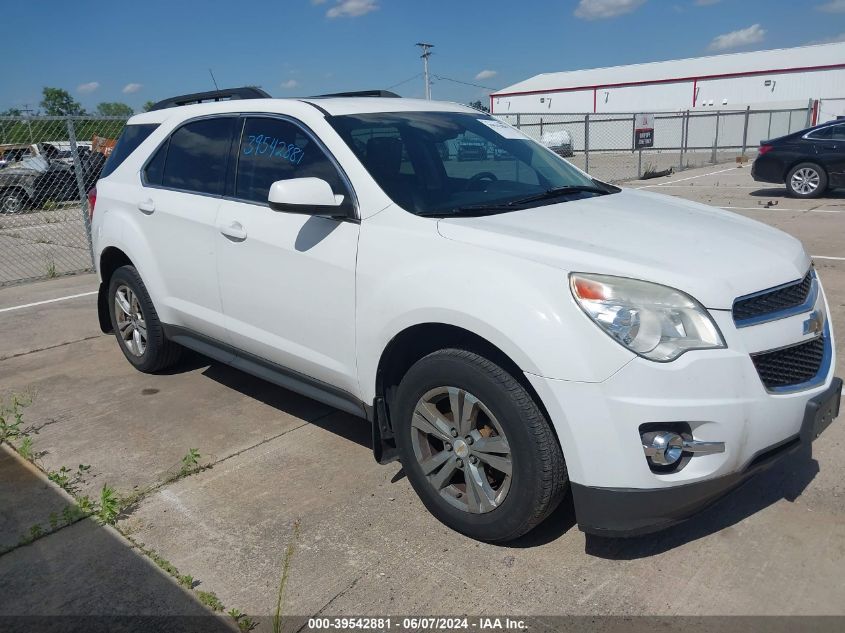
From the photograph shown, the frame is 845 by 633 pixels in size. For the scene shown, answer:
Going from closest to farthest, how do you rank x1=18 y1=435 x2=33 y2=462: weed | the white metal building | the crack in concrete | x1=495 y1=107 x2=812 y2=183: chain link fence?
x1=18 y1=435 x2=33 y2=462: weed < the crack in concrete < x1=495 y1=107 x2=812 y2=183: chain link fence < the white metal building

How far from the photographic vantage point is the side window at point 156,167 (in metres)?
4.57

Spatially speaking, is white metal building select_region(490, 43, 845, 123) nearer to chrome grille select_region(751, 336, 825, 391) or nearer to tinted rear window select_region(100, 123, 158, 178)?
tinted rear window select_region(100, 123, 158, 178)

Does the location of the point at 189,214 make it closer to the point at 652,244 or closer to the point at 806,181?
the point at 652,244

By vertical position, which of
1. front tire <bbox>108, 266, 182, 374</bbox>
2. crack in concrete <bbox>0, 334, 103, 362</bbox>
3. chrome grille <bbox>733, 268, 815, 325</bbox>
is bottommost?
crack in concrete <bbox>0, 334, 103, 362</bbox>

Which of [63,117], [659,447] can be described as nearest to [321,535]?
[659,447]

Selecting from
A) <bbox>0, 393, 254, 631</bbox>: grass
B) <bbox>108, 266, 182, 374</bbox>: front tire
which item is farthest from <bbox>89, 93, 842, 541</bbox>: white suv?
<bbox>0, 393, 254, 631</bbox>: grass

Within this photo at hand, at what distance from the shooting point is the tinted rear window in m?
4.82

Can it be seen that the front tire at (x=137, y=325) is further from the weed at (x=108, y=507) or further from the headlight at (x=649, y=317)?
the headlight at (x=649, y=317)

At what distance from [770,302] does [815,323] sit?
347mm

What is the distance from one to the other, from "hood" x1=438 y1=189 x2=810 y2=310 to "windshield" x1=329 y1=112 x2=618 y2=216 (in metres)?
0.26

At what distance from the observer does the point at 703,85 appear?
1960 inches

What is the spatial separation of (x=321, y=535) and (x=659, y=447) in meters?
1.51

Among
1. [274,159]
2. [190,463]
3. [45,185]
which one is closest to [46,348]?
[190,463]

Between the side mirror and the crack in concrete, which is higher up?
the side mirror
